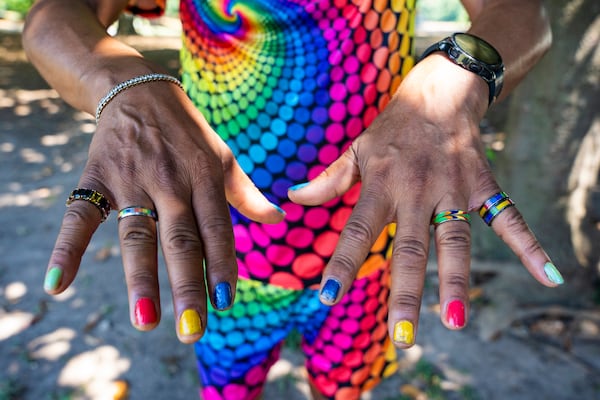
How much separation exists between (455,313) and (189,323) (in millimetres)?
469

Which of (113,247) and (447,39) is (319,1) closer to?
(447,39)

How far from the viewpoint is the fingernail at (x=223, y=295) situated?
2.90 ft

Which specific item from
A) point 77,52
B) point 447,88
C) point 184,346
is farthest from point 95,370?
point 447,88

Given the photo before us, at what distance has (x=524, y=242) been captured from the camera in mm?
914

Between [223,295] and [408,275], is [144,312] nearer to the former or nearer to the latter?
[223,295]

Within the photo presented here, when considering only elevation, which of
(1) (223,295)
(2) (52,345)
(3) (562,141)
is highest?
(1) (223,295)

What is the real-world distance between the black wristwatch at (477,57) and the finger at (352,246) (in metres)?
0.40

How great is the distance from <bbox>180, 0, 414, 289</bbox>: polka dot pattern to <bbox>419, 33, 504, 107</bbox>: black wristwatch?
0.74 ft

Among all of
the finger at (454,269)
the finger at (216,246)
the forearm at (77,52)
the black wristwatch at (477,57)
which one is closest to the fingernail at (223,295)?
the finger at (216,246)

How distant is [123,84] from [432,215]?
0.70m

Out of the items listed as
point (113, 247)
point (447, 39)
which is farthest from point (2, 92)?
point (447, 39)

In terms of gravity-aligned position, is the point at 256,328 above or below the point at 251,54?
below

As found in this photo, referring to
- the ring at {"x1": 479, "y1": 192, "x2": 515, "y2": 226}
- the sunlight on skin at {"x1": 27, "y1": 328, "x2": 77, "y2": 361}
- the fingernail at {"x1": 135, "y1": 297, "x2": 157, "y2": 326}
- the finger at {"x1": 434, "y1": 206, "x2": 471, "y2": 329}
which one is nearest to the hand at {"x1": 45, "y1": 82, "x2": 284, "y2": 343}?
the fingernail at {"x1": 135, "y1": 297, "x2": 157, "y2": 326}

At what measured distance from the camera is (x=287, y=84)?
1281mm
